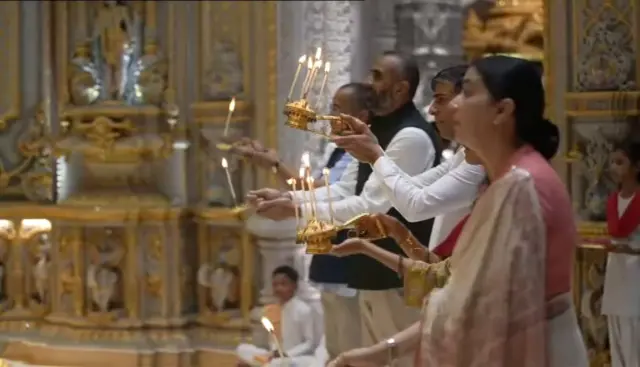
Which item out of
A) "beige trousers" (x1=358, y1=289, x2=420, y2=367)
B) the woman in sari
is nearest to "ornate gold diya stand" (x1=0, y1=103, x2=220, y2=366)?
"beige trousers" (x1=358, y1=289, x2=420, y2=367)

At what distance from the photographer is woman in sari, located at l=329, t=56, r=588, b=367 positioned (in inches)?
67.8

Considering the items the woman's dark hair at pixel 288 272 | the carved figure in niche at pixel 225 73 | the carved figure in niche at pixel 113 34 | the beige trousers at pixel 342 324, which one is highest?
the carved figure in niche at pixel 113 34

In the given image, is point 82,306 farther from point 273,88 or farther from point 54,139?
point 273,88

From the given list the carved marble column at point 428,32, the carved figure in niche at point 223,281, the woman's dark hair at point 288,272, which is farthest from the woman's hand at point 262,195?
the carved marble column at point 428,32

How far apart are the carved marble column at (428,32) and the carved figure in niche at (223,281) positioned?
1.27 metres

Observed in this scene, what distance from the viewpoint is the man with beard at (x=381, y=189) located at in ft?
9.25

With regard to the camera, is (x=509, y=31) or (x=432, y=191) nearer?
(x=432, y=191)

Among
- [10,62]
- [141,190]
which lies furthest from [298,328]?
[10,62]

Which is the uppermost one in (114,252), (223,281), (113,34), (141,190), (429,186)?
(113,34)

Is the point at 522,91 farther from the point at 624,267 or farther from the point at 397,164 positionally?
the point at 624,267

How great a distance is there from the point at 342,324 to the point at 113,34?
6.49ft

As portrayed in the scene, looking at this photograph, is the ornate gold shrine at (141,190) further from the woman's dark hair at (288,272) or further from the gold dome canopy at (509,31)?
the gold dome canopy at (509,31)

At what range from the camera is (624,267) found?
3.69 meters

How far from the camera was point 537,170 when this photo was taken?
176cm
